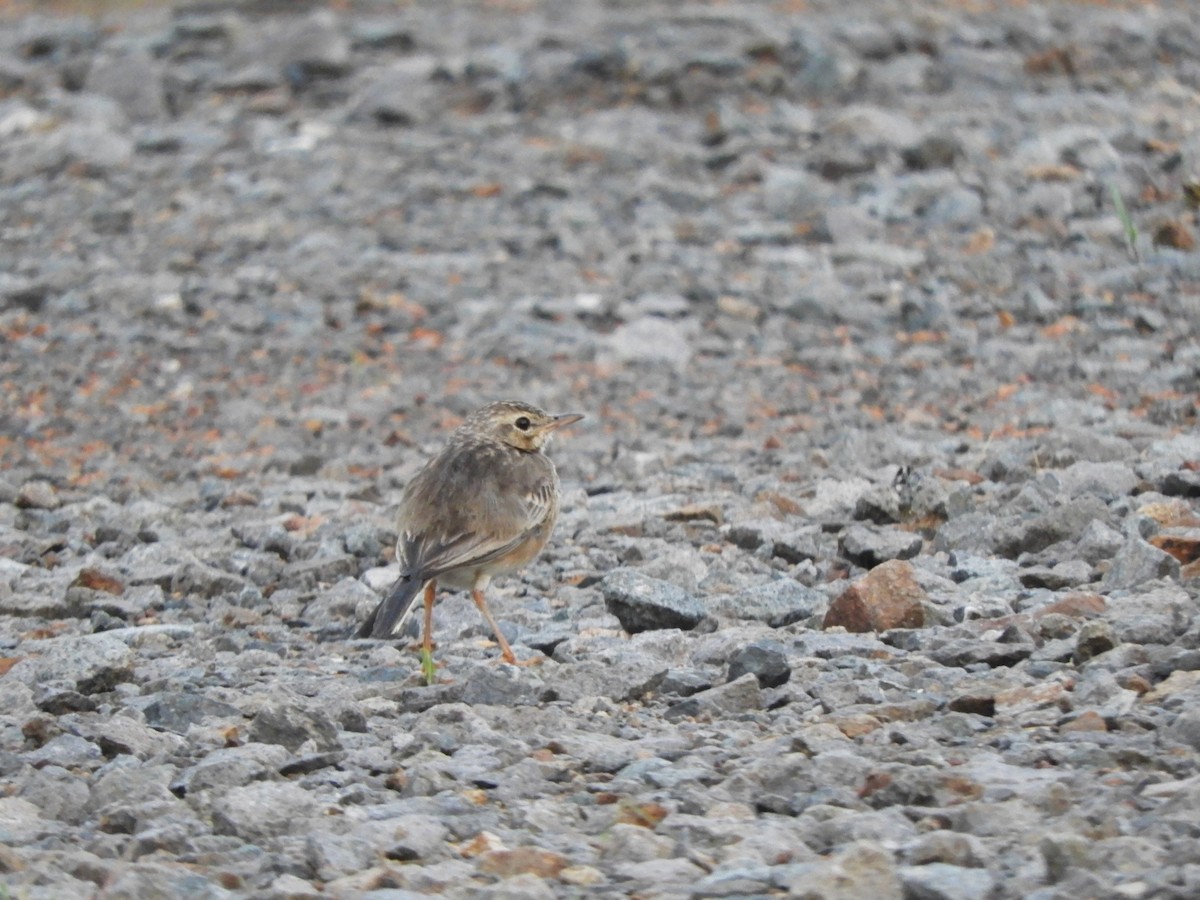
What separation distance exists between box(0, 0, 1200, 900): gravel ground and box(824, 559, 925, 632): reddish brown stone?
2 centimetres

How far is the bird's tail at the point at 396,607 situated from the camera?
21.6 feet

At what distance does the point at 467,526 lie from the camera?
23.4ft

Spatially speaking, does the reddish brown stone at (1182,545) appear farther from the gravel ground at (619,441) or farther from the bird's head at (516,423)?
the bird's head at (516,423)

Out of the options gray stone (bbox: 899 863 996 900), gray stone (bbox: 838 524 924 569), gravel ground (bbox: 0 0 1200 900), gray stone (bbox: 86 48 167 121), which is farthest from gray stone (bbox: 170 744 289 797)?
gray stone (bbox: 86 48 167 121)

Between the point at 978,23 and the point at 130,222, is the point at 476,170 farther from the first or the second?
the point at 978,23

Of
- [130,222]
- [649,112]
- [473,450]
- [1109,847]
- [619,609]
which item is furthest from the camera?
[649,112]

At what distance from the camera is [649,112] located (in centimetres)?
1584

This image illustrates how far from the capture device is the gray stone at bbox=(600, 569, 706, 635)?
7.14 m

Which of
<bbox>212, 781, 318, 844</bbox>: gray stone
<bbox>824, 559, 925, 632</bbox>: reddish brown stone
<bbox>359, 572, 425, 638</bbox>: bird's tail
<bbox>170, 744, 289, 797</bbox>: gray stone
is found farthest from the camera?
<bbox>824, 559, 925, 632</bbox>: reddish brown stone

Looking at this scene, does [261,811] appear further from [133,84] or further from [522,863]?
[133,84]

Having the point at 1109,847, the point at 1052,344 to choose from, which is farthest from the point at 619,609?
the point at 1052,344

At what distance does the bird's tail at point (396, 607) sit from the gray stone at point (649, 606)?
0.81 metres

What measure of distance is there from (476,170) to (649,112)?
1.68 m

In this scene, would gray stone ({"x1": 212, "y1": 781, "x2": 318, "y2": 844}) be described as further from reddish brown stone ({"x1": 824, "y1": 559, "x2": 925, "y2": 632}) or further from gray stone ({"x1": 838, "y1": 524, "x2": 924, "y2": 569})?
gray stone ({"x1": 838, "y1": 524, "x2": 924, "y2": 569})
